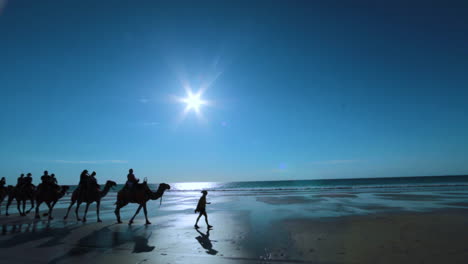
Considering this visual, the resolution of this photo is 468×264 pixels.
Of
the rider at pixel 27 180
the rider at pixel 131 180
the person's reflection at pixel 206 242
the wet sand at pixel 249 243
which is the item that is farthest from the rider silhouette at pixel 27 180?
the person's reflection at pixel 206 242

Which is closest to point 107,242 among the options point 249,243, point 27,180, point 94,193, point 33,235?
point 33,235

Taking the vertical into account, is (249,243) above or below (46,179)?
below

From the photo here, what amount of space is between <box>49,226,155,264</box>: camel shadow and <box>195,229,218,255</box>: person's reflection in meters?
1.59

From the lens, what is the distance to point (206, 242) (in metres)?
7.93

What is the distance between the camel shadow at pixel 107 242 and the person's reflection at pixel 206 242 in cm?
159

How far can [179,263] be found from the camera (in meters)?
5.88

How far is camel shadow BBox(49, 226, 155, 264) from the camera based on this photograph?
7.01m

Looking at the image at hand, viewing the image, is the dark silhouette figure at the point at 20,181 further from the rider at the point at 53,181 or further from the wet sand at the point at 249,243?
the wet sand at the point at 249,243

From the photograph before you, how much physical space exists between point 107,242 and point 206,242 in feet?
11.5

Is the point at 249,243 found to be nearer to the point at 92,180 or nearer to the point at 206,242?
the point at 206,242

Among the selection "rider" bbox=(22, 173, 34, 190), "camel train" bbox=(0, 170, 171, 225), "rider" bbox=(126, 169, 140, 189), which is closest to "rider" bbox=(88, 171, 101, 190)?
"camel train" bbox=(0, 170, 171, 225)

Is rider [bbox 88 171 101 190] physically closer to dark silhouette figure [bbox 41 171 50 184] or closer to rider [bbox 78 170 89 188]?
rider [bbox 78 170 89 188]

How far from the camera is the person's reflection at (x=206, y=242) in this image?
6.87m

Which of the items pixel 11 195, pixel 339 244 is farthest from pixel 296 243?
pixel 11 195
